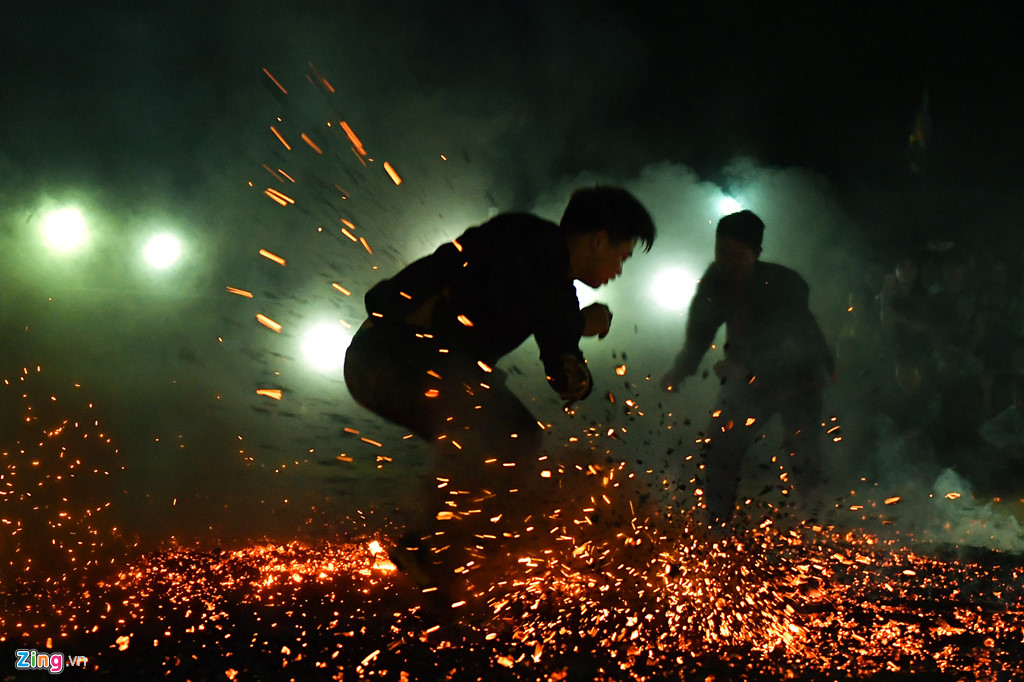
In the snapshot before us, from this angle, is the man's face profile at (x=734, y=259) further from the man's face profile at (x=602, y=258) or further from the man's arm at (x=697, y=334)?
the man's face profile at (x=602, y=258)

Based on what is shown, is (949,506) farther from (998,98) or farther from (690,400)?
(998,98)

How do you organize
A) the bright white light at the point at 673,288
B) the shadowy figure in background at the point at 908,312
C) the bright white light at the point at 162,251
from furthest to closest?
the bright white light at the point at 673,288, the bright white light at the point at 162,251, the shadowy figure in background at the point at 908,312

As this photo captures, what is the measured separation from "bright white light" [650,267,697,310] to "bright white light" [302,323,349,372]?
2.61 metres

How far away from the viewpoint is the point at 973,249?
434cm

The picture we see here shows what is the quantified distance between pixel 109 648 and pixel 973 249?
16.6ft

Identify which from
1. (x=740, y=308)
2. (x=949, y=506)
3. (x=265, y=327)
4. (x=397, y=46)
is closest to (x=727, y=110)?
(x=740, y=308)

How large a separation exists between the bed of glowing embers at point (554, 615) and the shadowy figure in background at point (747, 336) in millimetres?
933

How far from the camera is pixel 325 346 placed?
540 cm

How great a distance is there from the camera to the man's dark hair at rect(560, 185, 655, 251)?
179 centimetres

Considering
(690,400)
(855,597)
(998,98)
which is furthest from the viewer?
(690,400)

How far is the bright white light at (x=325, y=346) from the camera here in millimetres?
5395

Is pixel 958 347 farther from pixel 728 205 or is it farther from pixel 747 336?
pixel 747 336

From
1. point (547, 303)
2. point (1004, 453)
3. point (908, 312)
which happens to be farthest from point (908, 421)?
point (547, 303)

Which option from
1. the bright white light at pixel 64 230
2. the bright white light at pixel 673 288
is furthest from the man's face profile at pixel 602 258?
the bright white light at pixel 64 230
